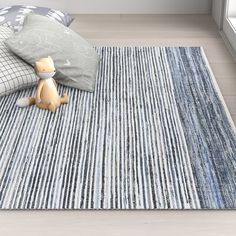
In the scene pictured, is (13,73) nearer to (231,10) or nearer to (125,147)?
(125,147)

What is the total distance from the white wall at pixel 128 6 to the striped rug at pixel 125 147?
1424 millimetres

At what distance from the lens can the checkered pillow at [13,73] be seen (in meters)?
2.29

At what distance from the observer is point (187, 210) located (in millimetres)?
1589

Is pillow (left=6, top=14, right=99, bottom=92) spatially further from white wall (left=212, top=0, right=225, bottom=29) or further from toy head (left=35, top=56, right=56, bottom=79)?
white wall (left=212, top=0, right=225, bottom=29)

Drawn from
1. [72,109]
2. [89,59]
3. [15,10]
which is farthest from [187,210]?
[15,10]

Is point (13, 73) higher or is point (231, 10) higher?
point (231, 10)

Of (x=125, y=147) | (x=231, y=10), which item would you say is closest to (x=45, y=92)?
(x=125, y=147)

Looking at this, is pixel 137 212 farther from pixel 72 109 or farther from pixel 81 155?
pixel 72 109

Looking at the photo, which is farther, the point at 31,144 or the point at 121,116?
the point at 121,116

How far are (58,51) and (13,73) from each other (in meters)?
0.28

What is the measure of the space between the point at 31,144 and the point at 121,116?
46 centimetres

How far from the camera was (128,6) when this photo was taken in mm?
3936

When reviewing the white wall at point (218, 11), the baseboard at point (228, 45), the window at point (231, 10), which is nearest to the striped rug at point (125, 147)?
the baseboard at point (228, 45)

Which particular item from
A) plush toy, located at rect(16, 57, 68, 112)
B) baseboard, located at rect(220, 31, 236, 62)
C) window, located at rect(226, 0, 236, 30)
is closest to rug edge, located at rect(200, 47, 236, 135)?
baseboard, located at rect(220, 31, 236, 62)
